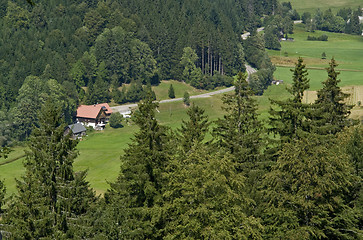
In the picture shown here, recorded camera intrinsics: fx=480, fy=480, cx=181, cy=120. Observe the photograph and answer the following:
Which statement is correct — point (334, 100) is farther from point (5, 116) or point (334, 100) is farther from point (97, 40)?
point (97, 40)

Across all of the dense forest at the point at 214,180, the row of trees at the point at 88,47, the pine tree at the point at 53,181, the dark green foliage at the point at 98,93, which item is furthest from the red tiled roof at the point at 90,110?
the pine tree at the point at 53,181

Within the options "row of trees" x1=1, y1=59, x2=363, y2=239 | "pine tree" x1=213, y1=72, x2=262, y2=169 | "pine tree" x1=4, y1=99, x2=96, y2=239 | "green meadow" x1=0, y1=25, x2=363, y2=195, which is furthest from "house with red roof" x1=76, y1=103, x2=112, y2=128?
"pine tree" x1=4, y1=99, x2=96, y2=239

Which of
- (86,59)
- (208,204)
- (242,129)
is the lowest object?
(86,59)

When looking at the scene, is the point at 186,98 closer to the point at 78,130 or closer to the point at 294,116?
the point at 78,130

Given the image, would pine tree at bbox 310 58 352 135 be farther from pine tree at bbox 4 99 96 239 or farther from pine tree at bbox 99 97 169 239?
pine tree at bbox 4 99 96 239

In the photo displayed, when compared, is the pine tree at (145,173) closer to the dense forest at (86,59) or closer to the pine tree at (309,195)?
the pine tree at (309,195)

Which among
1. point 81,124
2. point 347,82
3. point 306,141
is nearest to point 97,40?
point 81,124

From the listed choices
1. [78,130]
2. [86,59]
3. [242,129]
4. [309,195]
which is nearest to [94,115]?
[78,130]
